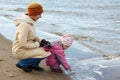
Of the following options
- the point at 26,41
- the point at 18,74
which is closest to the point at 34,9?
the point at 26,41

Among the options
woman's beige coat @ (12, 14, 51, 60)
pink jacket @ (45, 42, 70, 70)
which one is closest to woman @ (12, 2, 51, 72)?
woman's beige coat @ (12, 14, 51, 60)

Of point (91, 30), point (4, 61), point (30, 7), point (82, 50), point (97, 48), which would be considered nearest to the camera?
point (30, 7)

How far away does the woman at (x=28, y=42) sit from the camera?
529 cm

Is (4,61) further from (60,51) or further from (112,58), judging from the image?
(112,58)

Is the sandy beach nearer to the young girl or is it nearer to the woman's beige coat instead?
the young girl

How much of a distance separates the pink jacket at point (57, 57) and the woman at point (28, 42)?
0.12m

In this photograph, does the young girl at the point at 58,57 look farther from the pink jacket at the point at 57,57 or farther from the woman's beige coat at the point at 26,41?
the woman's beige coat at the point at 26,41

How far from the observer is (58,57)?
557 centimetres

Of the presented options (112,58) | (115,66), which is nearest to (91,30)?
(112,58)

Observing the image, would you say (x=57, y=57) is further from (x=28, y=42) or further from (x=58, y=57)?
(x=28, y=42)

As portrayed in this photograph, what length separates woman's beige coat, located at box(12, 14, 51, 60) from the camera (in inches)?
208

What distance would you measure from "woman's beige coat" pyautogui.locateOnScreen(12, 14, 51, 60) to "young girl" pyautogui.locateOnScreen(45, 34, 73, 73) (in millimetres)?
135

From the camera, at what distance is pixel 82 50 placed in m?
8.17

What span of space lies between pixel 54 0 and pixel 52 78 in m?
26.7
